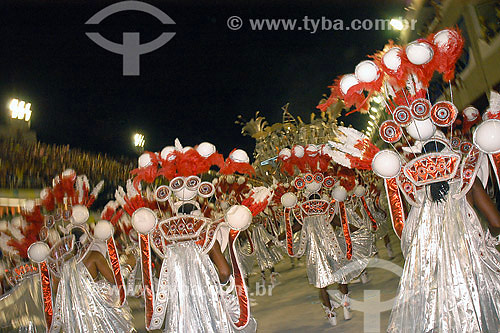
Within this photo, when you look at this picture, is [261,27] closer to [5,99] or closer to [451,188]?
[5,99]

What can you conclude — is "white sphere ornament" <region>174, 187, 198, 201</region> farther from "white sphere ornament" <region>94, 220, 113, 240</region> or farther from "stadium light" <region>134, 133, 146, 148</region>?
"stadium light" <region>134, 133, 146, 148</region>

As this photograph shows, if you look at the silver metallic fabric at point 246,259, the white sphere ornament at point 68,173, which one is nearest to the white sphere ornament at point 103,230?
the white sphere ornament at point 68,173

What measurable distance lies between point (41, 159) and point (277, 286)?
416cm

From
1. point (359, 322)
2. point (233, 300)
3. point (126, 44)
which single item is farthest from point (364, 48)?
point (233, 300)

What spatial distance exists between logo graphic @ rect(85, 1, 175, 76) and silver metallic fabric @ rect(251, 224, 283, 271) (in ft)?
12.1

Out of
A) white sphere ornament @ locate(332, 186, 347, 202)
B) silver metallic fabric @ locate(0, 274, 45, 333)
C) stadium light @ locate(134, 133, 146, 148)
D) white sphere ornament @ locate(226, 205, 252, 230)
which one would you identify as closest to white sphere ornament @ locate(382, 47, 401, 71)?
white sphere ornament @ locate(226, 205, 252, 230)

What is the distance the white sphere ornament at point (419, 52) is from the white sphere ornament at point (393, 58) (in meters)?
0.09

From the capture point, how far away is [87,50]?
824 cm

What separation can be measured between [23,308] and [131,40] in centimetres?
476

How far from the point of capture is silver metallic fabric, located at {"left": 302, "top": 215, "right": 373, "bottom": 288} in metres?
5.39

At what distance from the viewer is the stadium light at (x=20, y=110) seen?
24.3 feet

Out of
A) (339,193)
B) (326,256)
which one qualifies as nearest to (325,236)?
(326,256)

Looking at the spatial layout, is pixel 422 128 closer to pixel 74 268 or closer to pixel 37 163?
pixel 74 268

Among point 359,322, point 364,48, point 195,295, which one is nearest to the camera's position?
point 195,295
